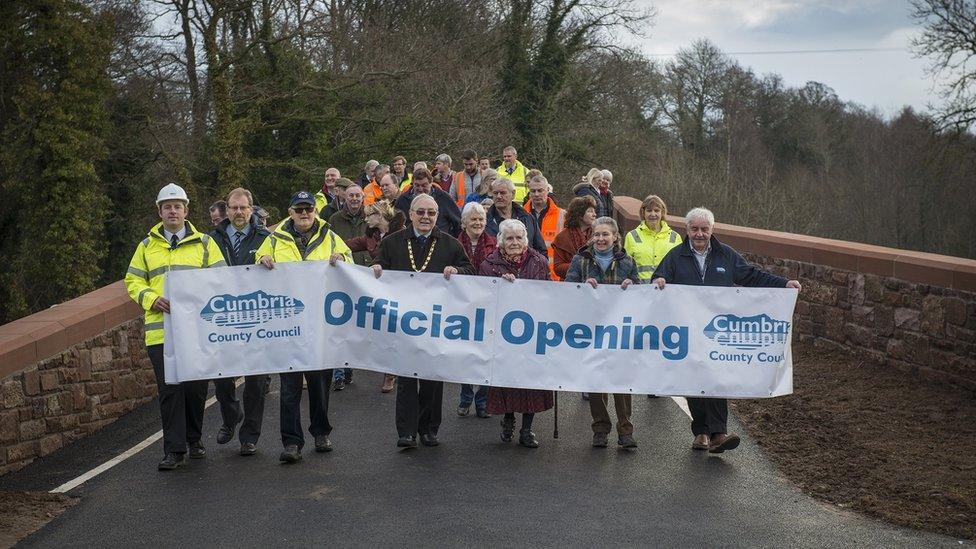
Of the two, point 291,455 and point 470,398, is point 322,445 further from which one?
point 470,398

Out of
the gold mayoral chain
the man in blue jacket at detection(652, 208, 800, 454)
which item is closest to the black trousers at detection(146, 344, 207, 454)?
the gold mayoral chain

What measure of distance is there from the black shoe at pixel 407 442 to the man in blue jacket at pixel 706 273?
88.1 inches

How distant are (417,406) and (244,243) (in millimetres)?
1950

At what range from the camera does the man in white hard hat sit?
895 cm

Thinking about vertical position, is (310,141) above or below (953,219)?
above

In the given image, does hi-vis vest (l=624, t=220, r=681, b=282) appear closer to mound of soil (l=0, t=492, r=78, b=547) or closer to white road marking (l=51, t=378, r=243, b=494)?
white road marking (l=51, t=378, r=243, b=494)

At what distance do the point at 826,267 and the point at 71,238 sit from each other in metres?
24.0

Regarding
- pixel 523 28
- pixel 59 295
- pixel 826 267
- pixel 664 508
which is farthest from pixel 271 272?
pixel 523 28

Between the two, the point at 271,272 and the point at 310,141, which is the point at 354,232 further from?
the point at 310,141

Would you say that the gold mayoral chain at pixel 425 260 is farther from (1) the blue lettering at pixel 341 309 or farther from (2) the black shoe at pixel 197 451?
(2) the black shoe at pixel 197 451

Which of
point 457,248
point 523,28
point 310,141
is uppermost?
point 523,28

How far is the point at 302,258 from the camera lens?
9422 mm

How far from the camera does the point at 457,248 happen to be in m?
9.61

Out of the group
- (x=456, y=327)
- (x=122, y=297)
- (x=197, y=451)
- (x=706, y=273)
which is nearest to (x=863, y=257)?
(x=706, y=273)
